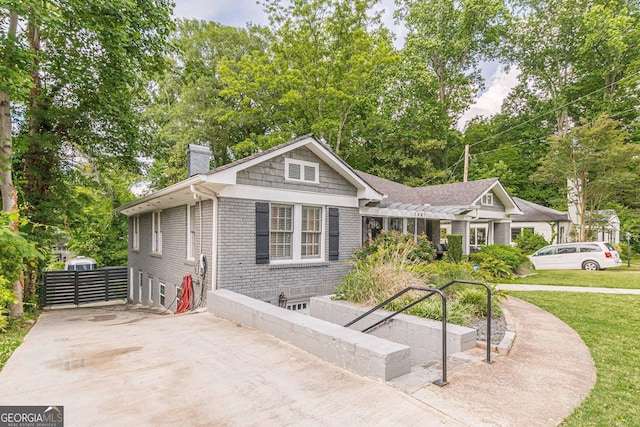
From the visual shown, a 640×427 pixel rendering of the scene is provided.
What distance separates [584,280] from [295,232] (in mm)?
10802

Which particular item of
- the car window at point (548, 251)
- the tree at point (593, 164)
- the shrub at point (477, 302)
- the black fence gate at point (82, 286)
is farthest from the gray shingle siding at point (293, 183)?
the tree at point (593, 164)

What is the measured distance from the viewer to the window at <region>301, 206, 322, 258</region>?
384 inches

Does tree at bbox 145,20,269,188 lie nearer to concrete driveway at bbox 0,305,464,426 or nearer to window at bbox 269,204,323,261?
window at bbox 269,204,323,261

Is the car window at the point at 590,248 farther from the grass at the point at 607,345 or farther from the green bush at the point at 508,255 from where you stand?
the grass at the point at 607,345

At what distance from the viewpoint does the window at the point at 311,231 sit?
974cm

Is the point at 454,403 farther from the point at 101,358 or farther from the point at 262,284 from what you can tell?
the point at 262,284

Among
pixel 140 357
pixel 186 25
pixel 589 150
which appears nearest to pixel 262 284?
pixel 140 357

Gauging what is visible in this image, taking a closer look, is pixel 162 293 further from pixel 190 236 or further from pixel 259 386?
pixel 259 386

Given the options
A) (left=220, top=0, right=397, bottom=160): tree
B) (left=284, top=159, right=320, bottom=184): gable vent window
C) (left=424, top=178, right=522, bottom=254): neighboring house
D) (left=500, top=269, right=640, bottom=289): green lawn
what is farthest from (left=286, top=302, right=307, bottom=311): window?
(left=220, top=0, right=397, bottom=160): tree

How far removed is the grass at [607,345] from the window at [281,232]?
21.8ft

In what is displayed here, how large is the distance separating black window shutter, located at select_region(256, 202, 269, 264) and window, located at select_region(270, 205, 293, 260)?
1.28ft

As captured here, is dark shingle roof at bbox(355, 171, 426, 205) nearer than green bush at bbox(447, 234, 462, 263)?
No

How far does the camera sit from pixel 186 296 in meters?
9.05

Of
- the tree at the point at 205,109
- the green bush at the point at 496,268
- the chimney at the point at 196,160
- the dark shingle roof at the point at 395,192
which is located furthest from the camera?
the tree at the point at 205,109
